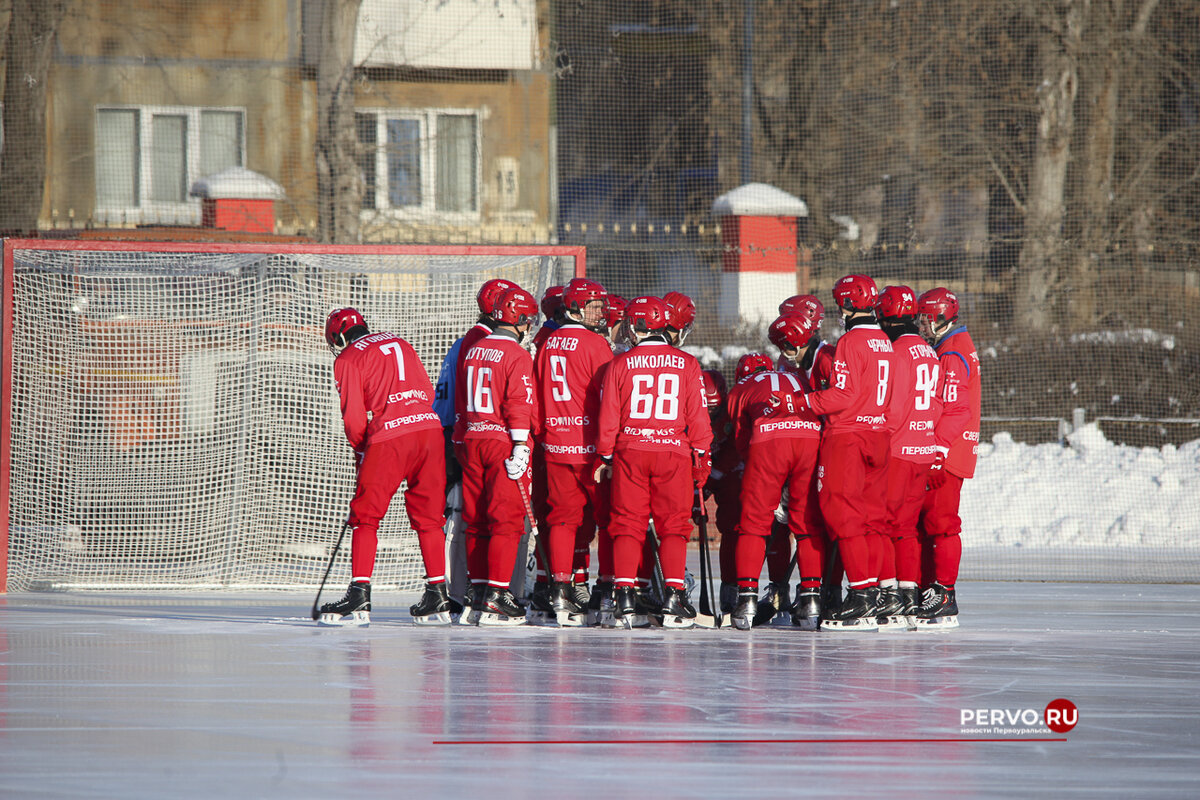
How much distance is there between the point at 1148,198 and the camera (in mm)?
21656

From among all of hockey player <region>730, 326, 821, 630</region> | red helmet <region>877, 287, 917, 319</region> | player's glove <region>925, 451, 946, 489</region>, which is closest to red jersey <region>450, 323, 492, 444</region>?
hockey player <region>730, 326, 821, 630</region>

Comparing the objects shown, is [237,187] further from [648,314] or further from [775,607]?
[775,607]

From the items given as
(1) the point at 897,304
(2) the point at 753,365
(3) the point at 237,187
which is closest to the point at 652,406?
(2) the point at 753,365

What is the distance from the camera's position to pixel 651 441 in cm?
764

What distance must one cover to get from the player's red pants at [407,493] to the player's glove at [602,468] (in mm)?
809

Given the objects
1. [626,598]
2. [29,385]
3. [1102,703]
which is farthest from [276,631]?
[1102,703]

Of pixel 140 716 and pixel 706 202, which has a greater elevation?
pixel 706 202

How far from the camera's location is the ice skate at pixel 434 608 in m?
7.89

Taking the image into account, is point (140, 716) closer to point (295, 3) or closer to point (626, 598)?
point (626, 598)

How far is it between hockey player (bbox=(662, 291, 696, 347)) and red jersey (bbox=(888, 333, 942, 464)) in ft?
3.53

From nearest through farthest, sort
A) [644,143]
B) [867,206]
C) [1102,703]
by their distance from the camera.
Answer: [1102,703], [867,206], [644,143]

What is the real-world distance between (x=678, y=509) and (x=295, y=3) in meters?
15.1

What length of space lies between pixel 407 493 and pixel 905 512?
2.56m

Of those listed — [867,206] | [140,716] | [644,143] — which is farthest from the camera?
[644,143]
